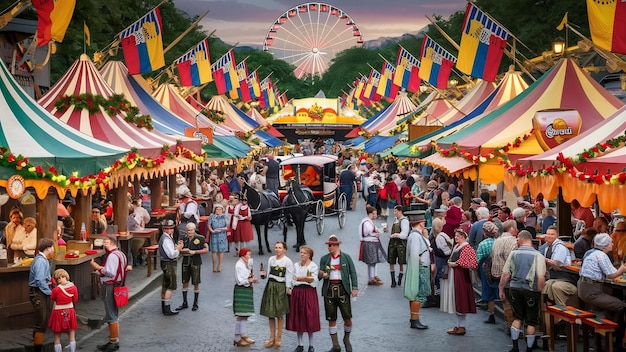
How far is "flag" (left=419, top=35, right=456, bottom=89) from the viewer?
107 ft

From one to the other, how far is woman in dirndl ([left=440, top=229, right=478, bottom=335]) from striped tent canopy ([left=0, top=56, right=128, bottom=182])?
6.04 meters

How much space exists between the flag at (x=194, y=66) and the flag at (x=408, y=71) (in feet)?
34.6

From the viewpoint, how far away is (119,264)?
43.0 ft

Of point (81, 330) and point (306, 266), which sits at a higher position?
point (306, 266)

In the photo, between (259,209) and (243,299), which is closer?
(243,299)

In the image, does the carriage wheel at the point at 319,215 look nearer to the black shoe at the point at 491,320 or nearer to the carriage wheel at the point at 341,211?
the carriage wheel at the point at 341,211

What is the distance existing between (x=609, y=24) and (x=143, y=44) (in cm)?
1525

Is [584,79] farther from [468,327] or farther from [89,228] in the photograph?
[89,228]

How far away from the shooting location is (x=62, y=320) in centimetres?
1201

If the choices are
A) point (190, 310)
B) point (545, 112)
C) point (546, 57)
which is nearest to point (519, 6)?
point (546, 57)

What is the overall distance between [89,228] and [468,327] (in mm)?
7310

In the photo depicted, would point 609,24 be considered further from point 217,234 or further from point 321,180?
point 321,180

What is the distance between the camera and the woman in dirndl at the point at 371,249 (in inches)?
703

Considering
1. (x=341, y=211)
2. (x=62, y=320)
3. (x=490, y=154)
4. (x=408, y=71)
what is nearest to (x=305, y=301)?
(x=62, y=320)
